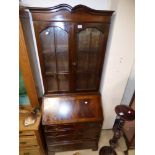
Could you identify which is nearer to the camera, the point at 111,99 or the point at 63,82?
the point at 63,82

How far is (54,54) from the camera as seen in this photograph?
6.17 feet

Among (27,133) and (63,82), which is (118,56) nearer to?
(63,82)

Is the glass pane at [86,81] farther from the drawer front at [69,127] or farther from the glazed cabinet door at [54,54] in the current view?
the drawer front at [69,127]

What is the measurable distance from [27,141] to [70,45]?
1.39 m

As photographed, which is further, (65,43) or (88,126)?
(88,126)

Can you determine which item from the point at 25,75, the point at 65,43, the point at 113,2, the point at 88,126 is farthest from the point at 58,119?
the point at 113,2

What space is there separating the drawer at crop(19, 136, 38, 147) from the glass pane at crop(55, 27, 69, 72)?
976 millimetres

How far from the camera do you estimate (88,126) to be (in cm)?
210

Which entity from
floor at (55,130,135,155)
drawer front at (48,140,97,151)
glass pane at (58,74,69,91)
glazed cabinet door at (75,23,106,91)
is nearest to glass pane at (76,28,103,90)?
glazed cabinet door at (75,23,106,91)

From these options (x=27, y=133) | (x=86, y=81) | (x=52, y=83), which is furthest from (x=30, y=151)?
(x=86, y=81)

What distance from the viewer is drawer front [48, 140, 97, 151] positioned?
2.23 metres

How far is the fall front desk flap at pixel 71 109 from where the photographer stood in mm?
2006

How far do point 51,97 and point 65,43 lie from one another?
2.68 ft
